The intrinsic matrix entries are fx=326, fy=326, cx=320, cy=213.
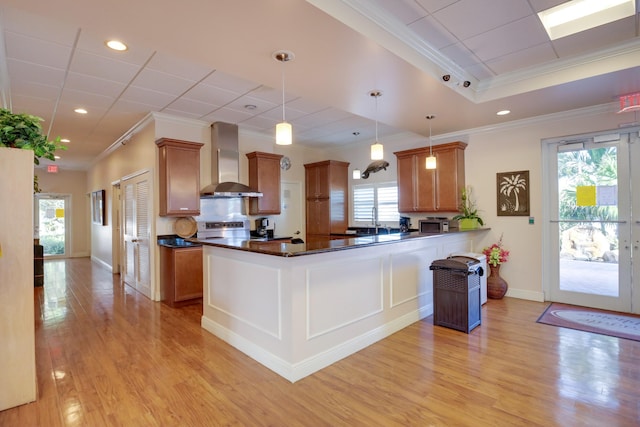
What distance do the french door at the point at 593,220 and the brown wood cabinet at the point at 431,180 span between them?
3.94 ft

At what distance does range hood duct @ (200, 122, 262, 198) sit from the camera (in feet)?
17.2

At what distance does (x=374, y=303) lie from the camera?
10.9ft

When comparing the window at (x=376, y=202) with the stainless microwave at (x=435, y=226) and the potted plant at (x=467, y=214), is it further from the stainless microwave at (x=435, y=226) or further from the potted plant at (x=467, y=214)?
the stainless microwave at (x=435, y=226)

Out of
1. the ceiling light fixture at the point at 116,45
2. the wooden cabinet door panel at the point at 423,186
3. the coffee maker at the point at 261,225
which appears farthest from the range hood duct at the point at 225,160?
the wooden cabinet door panel at the point at 423,186

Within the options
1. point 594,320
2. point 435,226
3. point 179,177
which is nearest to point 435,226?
point 435,226

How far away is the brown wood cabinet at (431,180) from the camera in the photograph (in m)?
5.29

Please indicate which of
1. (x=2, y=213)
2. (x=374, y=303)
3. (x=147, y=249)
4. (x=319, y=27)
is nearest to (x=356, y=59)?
(x=319, y=27)

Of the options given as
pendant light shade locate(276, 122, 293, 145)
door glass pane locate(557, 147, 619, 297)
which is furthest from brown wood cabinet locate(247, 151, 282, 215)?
door glass pane locate(557, 147, 619, 297)

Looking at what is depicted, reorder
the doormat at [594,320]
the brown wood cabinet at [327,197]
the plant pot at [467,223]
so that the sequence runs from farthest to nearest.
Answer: the brown wood cabinet at [327,197] → the plant pot at [467,223] → the doormat at [594,320]

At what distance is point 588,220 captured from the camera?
4.43 m

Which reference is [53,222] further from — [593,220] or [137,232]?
[593,220]

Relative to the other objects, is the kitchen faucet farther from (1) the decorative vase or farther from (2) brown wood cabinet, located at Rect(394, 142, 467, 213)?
(1) the decorative vase

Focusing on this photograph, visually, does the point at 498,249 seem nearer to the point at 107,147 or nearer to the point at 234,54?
the point at 234,54

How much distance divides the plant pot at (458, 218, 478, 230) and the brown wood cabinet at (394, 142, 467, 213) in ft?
0.73
